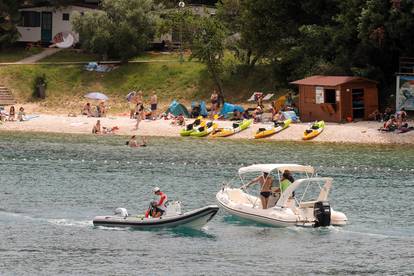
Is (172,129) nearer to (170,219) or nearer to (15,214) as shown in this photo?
(15,214)

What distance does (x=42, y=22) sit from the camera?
113 meters

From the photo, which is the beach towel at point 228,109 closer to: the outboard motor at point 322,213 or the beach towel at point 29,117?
the beach towel at point 29,117

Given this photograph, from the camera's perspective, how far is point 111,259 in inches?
1737

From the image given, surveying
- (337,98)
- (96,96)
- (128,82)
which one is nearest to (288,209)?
(337,98)

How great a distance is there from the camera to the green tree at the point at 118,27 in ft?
334

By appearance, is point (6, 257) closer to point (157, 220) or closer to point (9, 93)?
point (157, 220)

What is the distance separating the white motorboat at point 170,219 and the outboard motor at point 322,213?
157 inches

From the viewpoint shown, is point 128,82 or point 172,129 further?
point 128,82

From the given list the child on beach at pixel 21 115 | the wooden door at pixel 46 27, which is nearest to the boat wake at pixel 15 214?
the child on beach at pixel 21 115

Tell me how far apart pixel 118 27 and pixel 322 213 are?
55.9 m

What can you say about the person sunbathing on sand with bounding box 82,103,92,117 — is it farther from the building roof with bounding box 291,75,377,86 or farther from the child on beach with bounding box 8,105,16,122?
the building roof with bounding box 291,75,377,86

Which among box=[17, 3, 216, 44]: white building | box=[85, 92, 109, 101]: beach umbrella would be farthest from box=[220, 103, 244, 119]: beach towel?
box=[17, 3, 216, 44]: white building

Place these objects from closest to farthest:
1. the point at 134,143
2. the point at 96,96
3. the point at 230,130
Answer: the point at 134,143, the point at 230,130, the point at 96,96

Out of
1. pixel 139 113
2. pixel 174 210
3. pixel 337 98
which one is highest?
pixel 337 98
